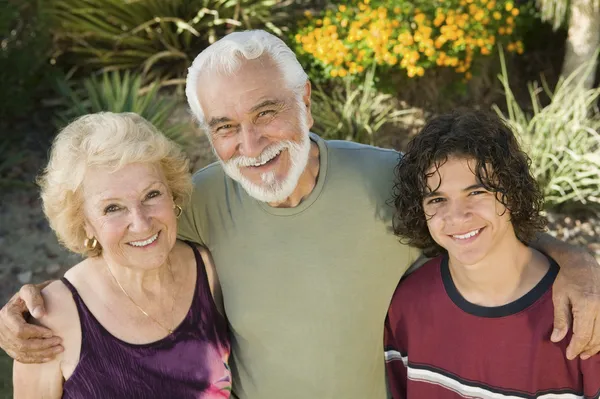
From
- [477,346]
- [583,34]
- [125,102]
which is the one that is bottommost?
[125,102]

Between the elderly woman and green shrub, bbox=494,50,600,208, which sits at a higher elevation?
the elderly woman

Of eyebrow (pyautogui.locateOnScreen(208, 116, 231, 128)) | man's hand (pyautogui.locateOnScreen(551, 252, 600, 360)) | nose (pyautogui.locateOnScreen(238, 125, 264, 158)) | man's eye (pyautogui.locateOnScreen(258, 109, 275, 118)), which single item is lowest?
man's hand (pyautogui.locateOnScreen(551, 252, 600, 360))

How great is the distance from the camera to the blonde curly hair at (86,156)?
221 cm

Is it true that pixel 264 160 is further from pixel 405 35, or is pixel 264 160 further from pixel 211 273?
pixel 405 35

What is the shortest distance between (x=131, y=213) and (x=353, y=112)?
388cm

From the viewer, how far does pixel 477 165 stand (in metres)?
2.05

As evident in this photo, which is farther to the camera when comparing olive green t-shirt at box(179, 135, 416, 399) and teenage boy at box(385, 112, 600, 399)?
olive green t-shirt at box(179, 135, 416, 399)

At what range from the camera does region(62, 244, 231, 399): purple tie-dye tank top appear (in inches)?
88.1

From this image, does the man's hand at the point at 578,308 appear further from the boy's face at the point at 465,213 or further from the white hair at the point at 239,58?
the white hair at the point at 239,58

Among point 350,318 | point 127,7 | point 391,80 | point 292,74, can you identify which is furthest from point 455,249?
point 127,7

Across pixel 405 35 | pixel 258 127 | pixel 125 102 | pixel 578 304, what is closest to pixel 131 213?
pixel 258 127

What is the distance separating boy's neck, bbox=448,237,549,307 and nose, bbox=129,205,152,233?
1.08 meters

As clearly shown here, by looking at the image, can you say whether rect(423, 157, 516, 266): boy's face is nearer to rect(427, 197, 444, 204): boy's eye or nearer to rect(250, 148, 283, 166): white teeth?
rect(427, 197, 444, 204): boy's eye

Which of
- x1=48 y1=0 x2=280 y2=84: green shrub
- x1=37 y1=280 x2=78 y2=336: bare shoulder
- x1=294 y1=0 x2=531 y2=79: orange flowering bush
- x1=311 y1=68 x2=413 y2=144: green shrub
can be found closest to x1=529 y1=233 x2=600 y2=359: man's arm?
x1=37 y1=280 x2=78 y2=336: bare shoulder
